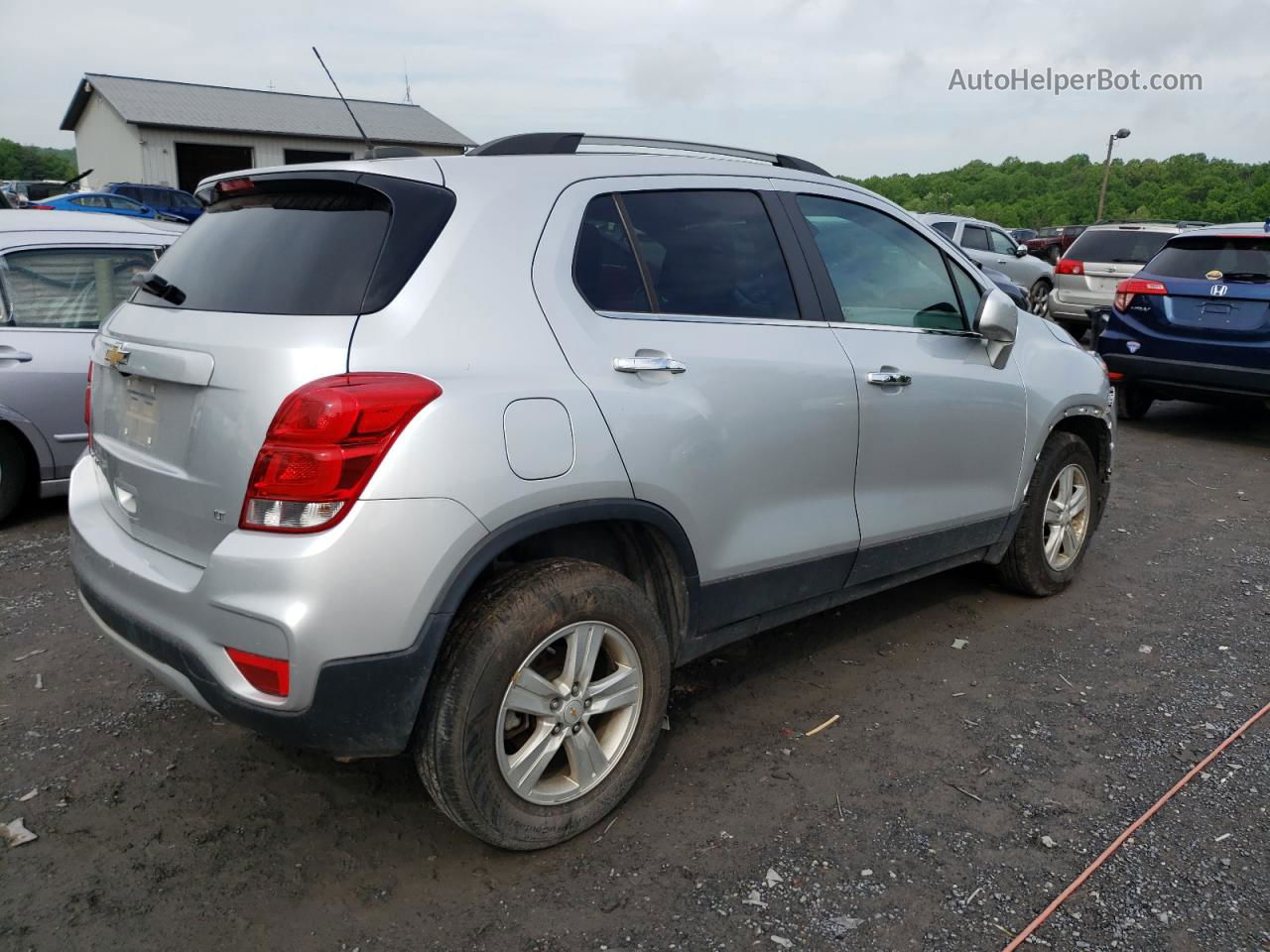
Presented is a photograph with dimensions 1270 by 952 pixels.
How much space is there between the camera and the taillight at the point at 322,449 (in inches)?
91.0

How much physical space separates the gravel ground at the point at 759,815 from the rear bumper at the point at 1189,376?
157 inches

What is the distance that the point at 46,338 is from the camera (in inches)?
216

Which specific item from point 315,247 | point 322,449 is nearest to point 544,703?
point 322,449

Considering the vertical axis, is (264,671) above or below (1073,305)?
below

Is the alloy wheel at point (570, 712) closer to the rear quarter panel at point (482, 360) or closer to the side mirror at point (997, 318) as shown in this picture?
the rear quarter panel at point (482, 360)

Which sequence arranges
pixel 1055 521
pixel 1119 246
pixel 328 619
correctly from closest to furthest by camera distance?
pixel 328 619
pixel 1055 521
pixel 1119 246

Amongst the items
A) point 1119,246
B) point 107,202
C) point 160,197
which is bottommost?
point 1119,246

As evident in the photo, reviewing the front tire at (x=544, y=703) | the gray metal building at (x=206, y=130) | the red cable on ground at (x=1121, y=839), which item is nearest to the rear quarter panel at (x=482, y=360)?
the front tire at (x=544, y=703)

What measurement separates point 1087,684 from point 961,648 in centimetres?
50

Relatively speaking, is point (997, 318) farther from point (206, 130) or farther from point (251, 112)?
point (251, 112)

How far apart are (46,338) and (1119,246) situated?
12.5 meters

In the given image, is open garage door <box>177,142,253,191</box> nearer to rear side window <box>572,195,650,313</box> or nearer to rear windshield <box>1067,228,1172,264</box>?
rear windshield <box>1067,228,1172,264</box>

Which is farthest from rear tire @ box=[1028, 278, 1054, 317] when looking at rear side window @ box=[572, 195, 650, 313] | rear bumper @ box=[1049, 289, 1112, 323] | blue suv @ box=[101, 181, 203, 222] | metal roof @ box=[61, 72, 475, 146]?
metal roof @ box=[61, 72, 475, 146]

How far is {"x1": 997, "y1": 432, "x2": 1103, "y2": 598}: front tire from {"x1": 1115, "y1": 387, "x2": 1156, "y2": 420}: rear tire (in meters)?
4.91
